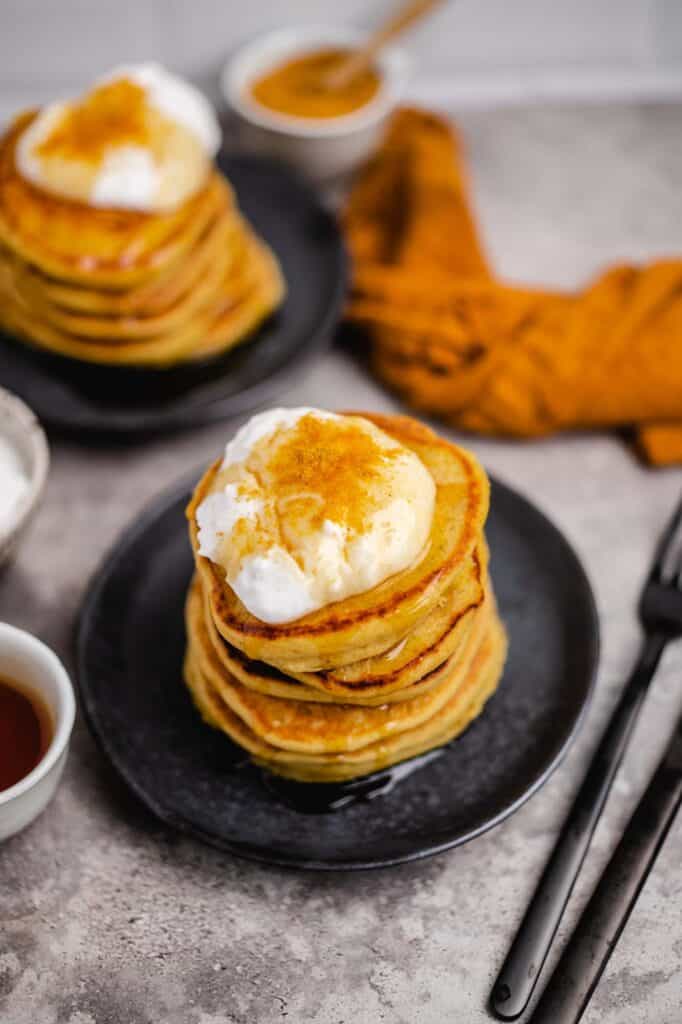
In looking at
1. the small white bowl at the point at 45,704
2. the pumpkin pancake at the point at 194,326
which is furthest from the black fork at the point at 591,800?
the pumpkin pancake at the point at 194,326

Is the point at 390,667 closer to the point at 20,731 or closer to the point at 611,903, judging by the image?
the point at 611,903

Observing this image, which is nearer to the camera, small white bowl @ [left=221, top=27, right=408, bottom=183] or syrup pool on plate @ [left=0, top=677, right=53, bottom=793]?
syrup pool on plate @ [left=0, top=677, right=53, bottom=793]

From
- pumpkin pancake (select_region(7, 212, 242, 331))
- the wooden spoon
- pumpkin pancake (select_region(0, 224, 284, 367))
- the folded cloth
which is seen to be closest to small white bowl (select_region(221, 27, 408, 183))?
the wooden spoon

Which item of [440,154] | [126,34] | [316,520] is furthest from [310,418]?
[126,34]

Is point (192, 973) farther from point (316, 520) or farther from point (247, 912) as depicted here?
point (316, 520)

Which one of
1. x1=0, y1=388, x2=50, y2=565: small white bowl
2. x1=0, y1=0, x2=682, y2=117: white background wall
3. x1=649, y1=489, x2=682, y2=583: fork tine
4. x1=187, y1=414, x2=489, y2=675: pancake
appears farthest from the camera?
x1=0, y1=0, x2=682, y2=117: white background wall

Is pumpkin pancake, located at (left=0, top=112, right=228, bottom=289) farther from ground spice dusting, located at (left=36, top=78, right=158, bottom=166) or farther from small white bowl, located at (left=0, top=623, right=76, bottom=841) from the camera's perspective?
small white bowl, located at (left=0, top=623, right=76, bottom=841)
